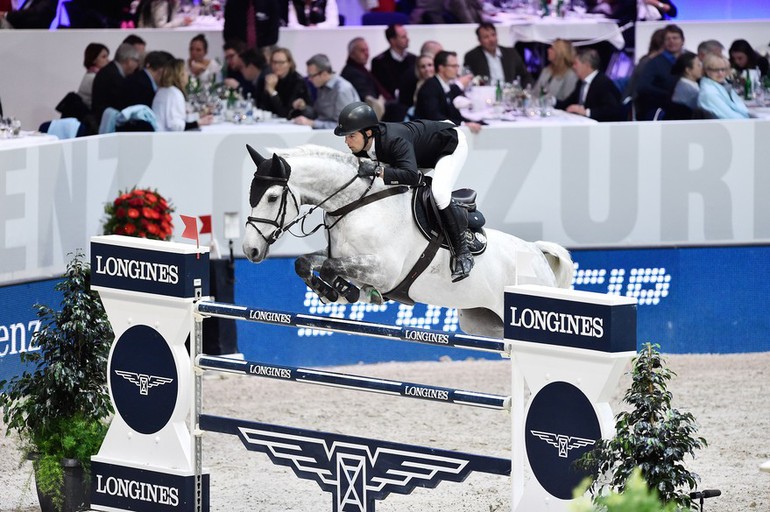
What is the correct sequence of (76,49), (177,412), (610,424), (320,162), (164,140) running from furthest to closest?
1. (76,49)
2. (164,140)
3. (320,162)
4. (177,412)
5. (610,424)

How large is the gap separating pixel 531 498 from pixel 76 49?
751 cm

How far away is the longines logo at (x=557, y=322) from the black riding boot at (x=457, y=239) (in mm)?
1577

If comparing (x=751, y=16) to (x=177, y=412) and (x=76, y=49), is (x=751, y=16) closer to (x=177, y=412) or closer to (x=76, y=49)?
(x=76, y=49)

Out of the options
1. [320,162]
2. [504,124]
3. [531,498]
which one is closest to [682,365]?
[504,124]

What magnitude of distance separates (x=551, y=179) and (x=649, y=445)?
20.1 ft

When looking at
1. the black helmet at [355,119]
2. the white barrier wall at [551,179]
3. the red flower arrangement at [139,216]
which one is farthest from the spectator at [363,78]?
the black helmet at [355,119]

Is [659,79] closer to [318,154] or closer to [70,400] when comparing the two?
[318,154]

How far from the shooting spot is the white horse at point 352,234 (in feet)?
22.6

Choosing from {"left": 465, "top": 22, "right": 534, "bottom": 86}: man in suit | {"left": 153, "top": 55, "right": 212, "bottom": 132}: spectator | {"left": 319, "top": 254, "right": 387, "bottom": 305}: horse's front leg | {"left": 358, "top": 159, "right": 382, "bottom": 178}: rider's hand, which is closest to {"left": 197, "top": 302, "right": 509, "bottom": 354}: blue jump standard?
{"left": 319, "top": 254, "right": 387, "bottom": 305}: horse's front leg

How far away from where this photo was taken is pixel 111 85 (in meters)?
11.1

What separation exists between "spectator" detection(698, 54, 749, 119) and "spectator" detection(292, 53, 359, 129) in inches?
→ 110

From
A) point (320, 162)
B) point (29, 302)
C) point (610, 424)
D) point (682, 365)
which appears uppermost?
point (320, 162)

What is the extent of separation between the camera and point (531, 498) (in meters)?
5.73

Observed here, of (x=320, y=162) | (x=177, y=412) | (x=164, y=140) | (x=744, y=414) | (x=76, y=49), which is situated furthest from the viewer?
(x=76, y=49)
